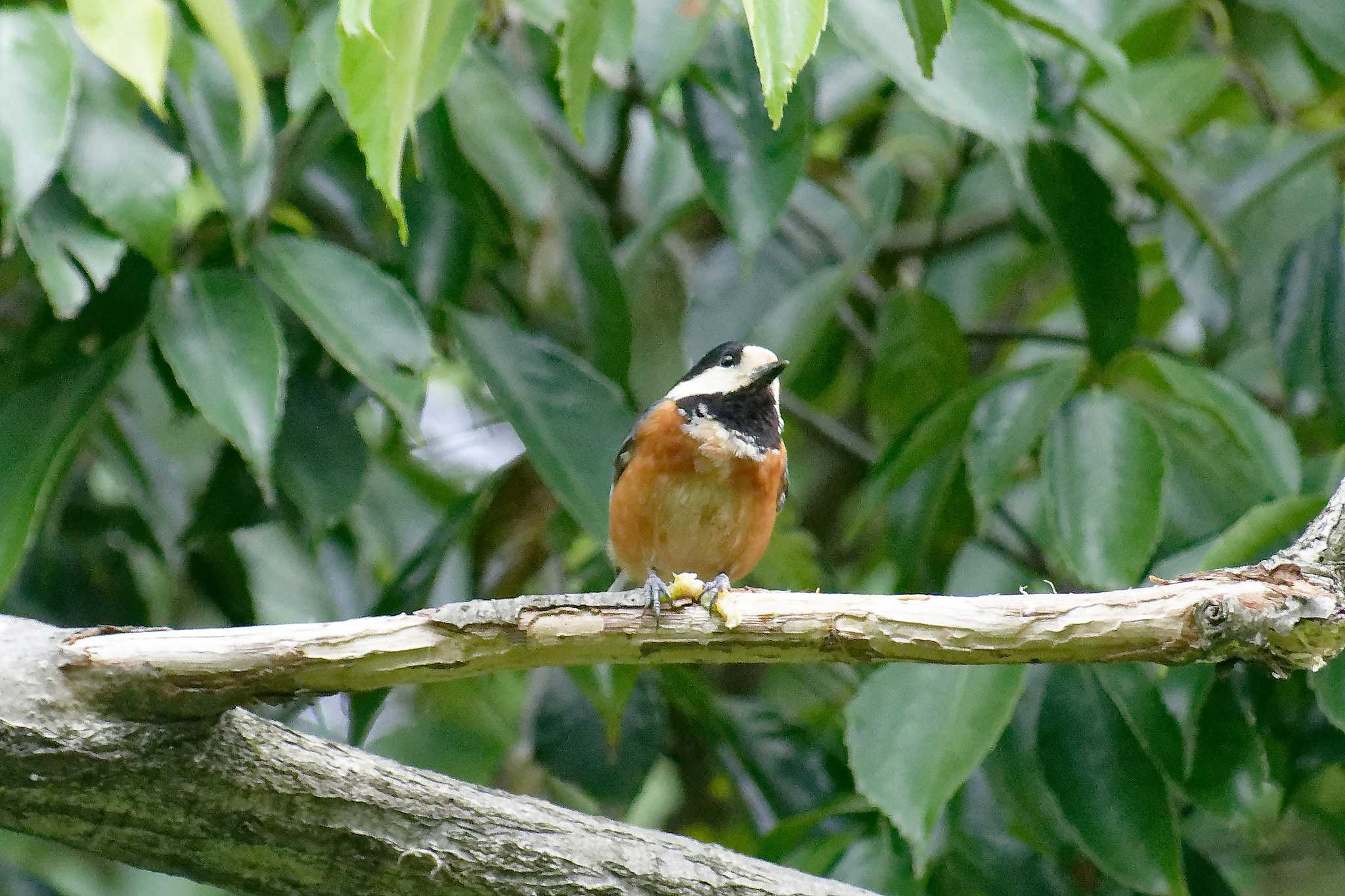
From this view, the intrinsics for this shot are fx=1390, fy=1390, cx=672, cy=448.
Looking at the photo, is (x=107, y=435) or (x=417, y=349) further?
(x=107, y=435)

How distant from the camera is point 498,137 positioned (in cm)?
363

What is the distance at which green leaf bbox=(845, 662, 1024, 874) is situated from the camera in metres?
2.86

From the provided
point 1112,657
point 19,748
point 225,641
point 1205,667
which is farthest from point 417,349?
point 1205,667

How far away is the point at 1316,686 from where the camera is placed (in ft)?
9.60

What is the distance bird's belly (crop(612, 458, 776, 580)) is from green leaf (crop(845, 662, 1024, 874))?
0.87 meters

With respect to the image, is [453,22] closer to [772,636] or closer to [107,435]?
[772,636]

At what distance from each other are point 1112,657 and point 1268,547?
125cm

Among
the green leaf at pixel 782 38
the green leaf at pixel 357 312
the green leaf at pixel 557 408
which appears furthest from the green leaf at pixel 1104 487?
the green leaf at pixel 782 38

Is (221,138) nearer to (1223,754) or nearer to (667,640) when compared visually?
(667,640)

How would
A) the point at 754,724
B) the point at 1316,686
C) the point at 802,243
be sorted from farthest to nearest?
the point at 802,243
the point at 754,724
the point at 1316,686

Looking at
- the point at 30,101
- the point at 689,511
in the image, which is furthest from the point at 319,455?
the point at 30,101

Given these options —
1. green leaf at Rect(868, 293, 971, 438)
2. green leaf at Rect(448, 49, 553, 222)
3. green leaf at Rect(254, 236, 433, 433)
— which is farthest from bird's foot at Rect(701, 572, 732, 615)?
green leaf at Rect(868, 293, 971, 438)

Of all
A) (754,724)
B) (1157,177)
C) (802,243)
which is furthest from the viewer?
(802,243)

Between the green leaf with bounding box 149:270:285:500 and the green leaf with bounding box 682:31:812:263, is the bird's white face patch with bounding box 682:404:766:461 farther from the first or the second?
the green leaf with bounding box 149:270:285:500
